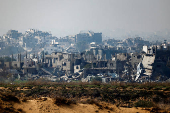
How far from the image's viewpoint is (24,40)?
507 feet

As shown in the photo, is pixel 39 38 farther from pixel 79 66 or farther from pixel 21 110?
pixel 21 110

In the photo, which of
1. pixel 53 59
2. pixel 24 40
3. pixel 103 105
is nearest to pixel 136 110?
pixel 103 105

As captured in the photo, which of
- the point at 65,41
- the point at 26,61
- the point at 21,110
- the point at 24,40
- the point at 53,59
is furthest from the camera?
the point at 65,41

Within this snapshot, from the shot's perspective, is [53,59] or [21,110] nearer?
[21,110]

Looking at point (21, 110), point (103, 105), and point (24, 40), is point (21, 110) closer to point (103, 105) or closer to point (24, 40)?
point (103, 105)

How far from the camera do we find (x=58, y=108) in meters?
9.78

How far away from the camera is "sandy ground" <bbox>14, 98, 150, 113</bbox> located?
376 inches

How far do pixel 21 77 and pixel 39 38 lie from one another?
122 m

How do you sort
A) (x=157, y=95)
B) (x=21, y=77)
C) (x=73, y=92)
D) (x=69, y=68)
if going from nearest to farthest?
(x=157, y=95), (x=73, y=92), (x=21, y=77), (x=69, y=68)

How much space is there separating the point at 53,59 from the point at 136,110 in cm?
5510

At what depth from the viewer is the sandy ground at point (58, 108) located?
9555 mm

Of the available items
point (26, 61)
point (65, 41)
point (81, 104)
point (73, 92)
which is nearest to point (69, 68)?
point (26, 61)

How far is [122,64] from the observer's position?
49312 mm

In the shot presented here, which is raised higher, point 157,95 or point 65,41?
point 65,41
